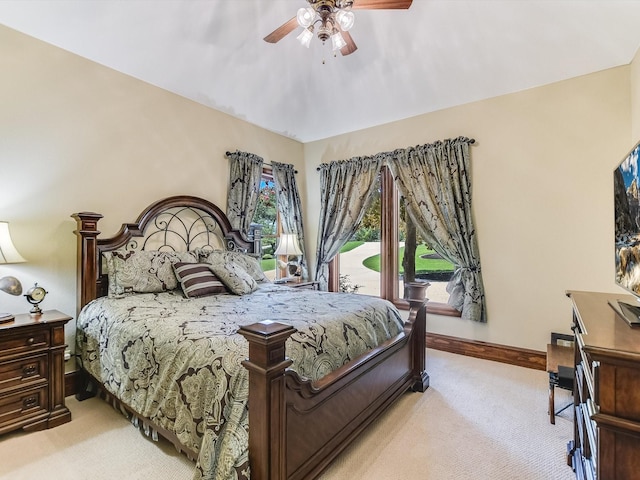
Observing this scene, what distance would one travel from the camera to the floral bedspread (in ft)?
4.52

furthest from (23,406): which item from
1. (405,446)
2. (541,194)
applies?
(541,194)

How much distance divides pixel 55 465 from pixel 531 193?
4306 mm

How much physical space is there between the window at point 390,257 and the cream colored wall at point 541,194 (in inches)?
19.8

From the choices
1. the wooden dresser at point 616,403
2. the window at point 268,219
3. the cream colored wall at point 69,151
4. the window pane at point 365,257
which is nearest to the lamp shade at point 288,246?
the window at point 268,219

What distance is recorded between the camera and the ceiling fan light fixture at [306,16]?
2.02 m

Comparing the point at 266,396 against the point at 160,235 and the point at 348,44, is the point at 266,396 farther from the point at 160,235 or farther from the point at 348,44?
the point at 160,235

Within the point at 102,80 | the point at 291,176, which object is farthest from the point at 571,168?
the point at 102,80

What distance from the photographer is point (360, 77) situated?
3.72 m

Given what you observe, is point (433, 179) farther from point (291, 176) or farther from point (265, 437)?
point (265, 437)

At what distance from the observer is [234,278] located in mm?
2924

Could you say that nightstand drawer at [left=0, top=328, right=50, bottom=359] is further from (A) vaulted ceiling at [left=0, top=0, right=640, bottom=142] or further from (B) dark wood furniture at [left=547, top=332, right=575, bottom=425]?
(B) dark wood furniture at [left=547, top=332, right=575, bottom=425]

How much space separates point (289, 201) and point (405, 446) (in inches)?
133

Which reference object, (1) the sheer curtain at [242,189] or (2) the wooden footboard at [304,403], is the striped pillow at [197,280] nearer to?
(1) the sheer curtain at [242,189]

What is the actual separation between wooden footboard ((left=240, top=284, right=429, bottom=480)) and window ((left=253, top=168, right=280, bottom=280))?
103 inches
